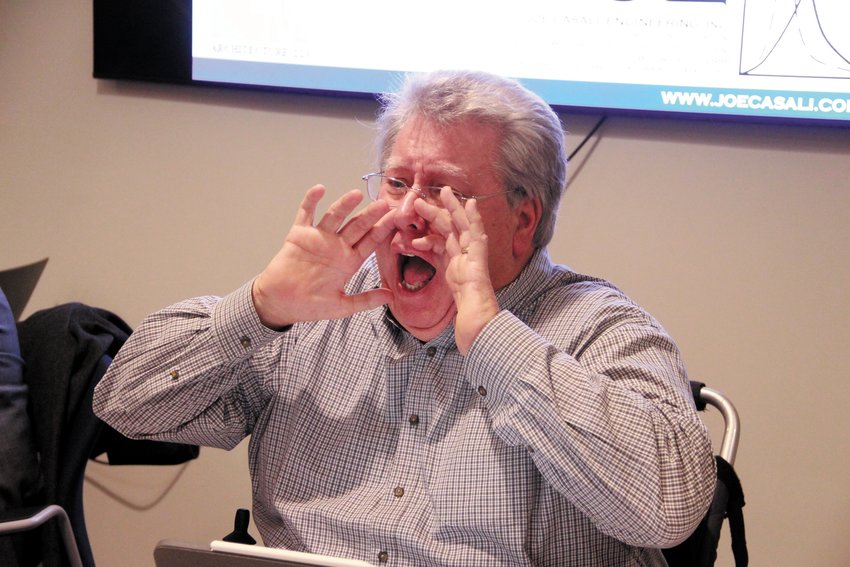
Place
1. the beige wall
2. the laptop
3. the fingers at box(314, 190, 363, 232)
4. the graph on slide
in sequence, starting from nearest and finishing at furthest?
the laptop
the fingers at box(314, 190, 363, 232)
the graph on slide
the beige wall

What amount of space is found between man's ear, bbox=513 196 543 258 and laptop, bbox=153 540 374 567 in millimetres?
→ 854

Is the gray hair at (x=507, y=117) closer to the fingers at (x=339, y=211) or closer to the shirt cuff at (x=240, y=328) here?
the fingers at (x=339, y=211)

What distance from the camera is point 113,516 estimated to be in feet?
10.6

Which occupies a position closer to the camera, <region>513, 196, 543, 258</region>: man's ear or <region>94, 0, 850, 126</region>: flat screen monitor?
<region>513, 196, 543, 258</region>: man's ear

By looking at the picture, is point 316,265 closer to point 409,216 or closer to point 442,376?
point 409,216

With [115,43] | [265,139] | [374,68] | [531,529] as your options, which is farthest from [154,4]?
[531,529]

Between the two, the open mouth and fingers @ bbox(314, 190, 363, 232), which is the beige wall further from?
fingers @ bbox(314, 190, 363, 232)

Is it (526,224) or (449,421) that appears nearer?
(449,421)

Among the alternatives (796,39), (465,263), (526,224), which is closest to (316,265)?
(465,263)

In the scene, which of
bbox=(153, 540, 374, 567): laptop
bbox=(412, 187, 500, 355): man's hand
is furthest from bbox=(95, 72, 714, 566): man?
bbox=(153, 540, 374, 567): laptop

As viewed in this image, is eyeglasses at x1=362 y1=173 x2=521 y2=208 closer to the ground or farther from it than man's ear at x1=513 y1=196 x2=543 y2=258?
farther from it

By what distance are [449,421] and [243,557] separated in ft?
2.06

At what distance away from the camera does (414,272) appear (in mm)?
1806

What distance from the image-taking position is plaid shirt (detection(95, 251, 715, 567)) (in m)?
1.44
